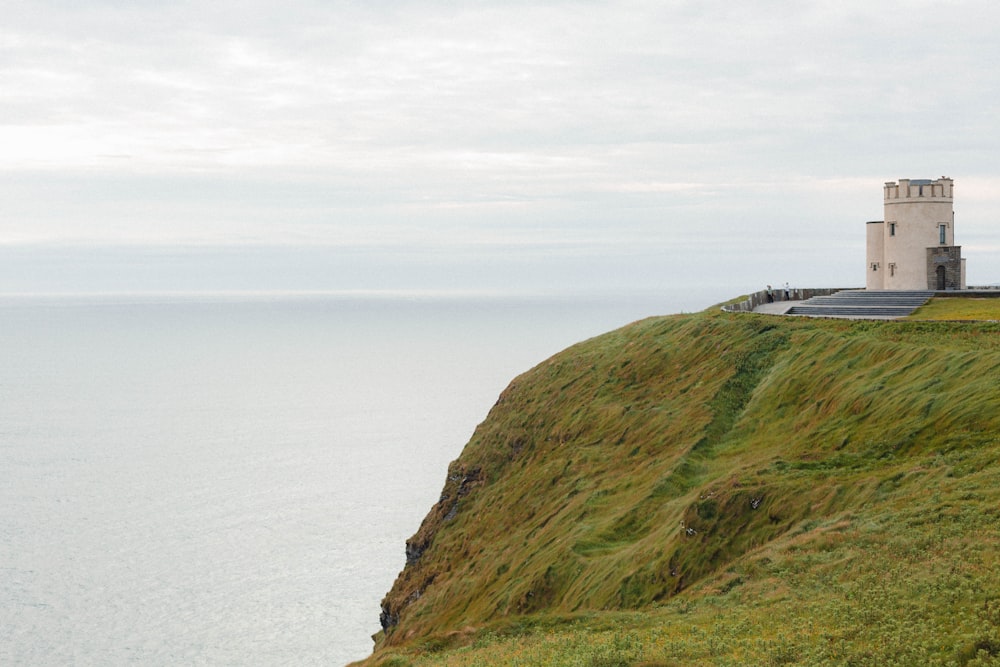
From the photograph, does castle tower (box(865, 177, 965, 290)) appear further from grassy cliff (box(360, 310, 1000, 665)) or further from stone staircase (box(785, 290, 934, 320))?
grassy cliff (box(360, 310, 1000, 665))

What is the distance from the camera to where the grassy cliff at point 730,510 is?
19609 mm

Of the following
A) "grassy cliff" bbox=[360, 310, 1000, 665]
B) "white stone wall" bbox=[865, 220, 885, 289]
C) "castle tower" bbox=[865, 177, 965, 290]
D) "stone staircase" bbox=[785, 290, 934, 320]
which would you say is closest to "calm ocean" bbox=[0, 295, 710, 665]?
"grassy cliff" bbox=[360, 310, 1000, 665]

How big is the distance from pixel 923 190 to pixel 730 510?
4607 cm

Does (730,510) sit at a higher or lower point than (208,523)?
higher

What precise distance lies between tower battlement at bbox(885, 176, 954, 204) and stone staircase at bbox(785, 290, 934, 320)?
7.26 metres

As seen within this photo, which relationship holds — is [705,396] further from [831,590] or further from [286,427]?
[286,427]

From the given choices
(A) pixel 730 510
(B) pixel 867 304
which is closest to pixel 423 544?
(A) pixel 730 510

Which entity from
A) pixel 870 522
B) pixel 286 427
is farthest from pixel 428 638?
pixel 286 427

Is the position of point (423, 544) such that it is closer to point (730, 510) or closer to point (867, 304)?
point (730, 510)

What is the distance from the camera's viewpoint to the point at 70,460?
115875 mm

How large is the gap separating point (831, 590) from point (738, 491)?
1064 centimetres

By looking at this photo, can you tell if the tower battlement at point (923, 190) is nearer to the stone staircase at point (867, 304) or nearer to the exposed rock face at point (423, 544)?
the stone staircase at point (867, 304)

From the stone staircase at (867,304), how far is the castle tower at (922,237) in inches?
100

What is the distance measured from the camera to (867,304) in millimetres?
62000
